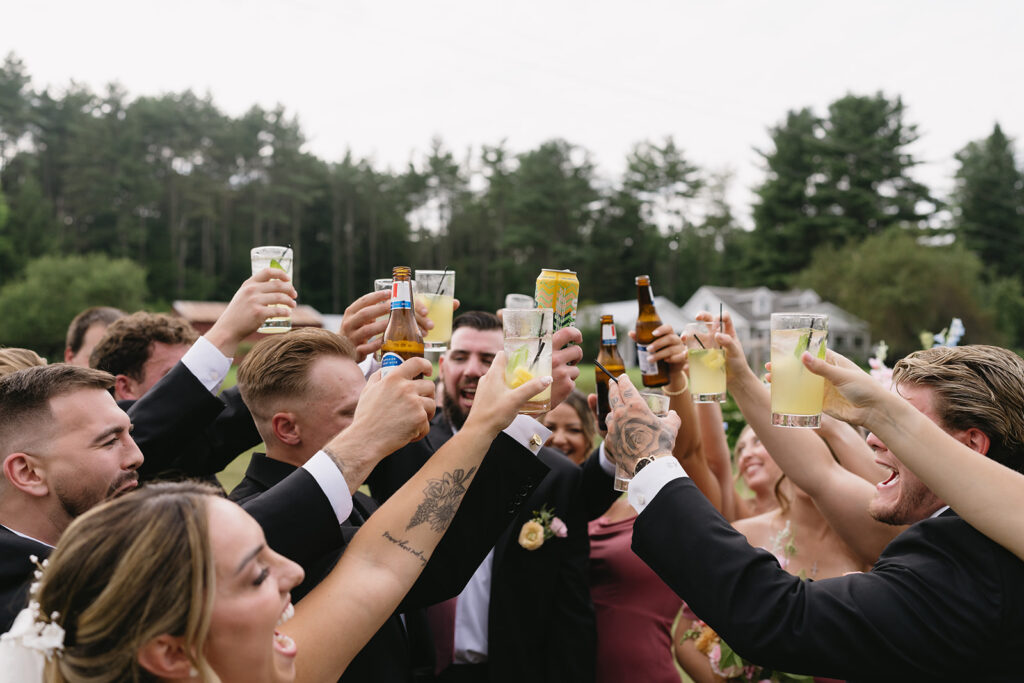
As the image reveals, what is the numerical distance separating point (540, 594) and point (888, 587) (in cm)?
225

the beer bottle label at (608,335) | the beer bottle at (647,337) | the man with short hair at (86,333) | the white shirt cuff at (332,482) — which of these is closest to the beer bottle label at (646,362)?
the beer bottle at (647,337)

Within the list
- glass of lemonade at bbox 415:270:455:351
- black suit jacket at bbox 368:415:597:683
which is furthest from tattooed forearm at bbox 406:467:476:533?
black suit jacket at bbox 368:415:597:683

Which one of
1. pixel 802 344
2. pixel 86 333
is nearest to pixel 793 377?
pixel 802 344

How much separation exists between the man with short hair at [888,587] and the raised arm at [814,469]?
3.53ft

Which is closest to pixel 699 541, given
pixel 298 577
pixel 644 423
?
pixel 644 423

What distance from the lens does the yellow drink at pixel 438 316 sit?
11.8ft

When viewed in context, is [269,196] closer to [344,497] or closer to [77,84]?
[77,84]

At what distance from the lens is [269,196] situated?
66500 mm

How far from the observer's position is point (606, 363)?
4.39 m

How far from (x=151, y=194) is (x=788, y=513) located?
221ft

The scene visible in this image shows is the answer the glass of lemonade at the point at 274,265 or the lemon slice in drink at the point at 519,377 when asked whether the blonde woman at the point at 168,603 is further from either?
the glass of lemonade at the point at 274,265

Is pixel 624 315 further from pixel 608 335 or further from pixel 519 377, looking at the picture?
pixel 519 377

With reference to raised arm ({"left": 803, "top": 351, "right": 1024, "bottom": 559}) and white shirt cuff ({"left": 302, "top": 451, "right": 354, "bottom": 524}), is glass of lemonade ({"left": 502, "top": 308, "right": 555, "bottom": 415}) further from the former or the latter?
raised arm ({"left": 803, "top": 351, "right": 1024, "bottom": 559})

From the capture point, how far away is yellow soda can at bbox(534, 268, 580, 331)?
315 centimetres
